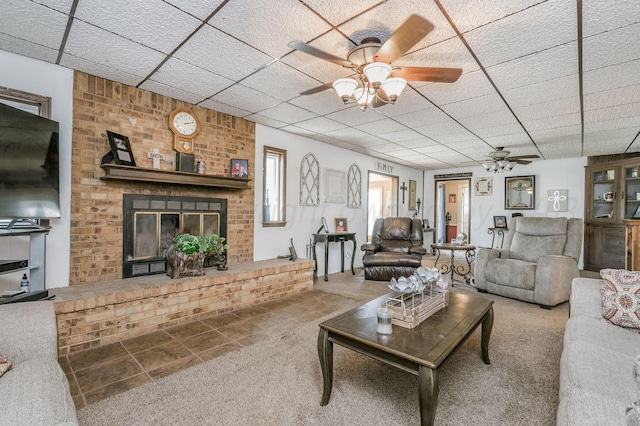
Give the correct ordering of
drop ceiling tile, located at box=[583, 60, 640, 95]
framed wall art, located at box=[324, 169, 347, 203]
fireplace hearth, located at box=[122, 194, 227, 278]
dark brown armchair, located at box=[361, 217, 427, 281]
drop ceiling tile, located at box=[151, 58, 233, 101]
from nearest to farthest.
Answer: drop ceiling tile, located at box=[583, 60, 640, 95] → drop ceiling tile, located at box=[151, 58, 233, 101] → fireplace hearth, located at box=[122, 194, 227, 278] → dark brown armchair, located at box=[361, 217, 427, 281] → framed wall art, located at box=[324, 169, 347, 203]

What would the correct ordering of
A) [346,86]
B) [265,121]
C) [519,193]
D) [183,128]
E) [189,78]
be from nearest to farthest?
[346,86], [189,78], [183,128], [265,121], [519,193]

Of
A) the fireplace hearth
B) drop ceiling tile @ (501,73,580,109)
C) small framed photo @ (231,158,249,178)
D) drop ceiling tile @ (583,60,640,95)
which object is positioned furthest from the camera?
small framed photo @ (231,158,249,178)

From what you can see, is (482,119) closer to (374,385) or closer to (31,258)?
(374,385)

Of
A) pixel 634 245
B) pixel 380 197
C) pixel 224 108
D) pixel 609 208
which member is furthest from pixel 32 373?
pixel 380 197

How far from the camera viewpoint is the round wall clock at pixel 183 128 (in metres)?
3.45

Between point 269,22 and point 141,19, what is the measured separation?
0.83m

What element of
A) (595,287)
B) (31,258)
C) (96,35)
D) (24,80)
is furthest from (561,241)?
(24,80)

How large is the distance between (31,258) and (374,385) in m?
2.66

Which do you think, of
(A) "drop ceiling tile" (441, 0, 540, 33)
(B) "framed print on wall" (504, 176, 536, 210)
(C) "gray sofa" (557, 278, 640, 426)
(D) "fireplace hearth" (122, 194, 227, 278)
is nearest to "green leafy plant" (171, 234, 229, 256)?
(D) "fireplace hearth" (122, 194, 227, 278)

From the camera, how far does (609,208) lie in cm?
559

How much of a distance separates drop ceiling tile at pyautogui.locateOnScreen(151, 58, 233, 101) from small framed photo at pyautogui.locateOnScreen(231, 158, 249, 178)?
0.98 m

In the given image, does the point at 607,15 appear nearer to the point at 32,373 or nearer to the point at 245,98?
the point at 245,98

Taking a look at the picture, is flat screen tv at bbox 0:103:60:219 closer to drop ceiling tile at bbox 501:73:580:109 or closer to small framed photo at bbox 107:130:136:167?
small framed photo at bbox 107:130:136:167

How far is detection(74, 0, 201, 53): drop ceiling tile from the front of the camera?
1837 mm
